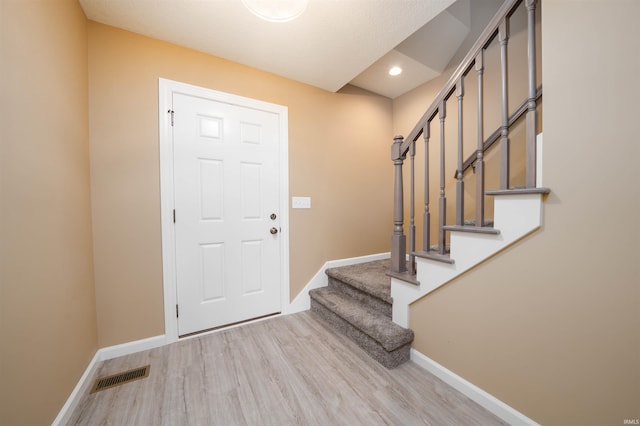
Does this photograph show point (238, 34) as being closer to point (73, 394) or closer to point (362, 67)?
point (362, 67)

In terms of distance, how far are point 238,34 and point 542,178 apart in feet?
7.21

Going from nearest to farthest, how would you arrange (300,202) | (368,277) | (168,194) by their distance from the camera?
(168,194) → (368,277) → (300,202)

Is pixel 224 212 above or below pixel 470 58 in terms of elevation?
below

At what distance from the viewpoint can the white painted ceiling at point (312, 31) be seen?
1.55 metres

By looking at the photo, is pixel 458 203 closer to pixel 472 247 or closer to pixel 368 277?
pixel 472 247

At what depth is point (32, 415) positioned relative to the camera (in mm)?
974

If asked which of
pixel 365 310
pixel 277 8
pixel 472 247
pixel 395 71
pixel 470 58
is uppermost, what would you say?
pixel 395 71

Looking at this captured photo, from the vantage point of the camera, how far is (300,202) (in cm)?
249

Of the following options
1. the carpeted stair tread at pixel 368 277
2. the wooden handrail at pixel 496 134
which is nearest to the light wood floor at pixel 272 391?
the carpeted stair tread at pixel 368 277

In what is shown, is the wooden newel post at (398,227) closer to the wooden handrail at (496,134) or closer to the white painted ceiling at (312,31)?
the wooden handrail at (496,134)

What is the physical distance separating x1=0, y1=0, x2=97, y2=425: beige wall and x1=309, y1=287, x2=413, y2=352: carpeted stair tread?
173cm

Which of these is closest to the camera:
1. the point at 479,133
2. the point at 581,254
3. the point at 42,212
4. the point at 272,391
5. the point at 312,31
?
the point at 581,254

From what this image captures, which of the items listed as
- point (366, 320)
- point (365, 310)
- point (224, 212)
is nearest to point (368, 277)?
point (365, 310)

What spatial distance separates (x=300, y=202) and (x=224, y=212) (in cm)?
77
